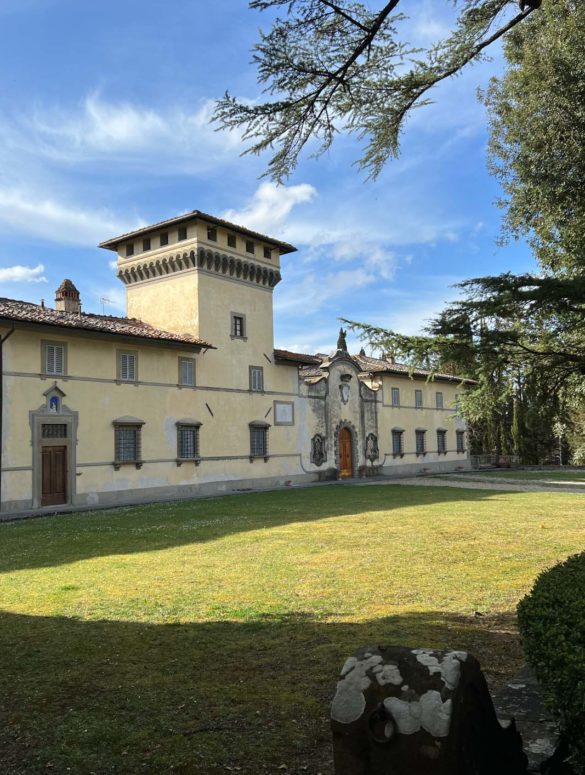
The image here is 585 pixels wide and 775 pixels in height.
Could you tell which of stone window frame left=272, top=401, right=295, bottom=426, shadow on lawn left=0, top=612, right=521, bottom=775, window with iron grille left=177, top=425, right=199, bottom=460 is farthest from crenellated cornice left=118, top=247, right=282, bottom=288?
shadow on lawn left=0, top=612, right=521, bottom=775

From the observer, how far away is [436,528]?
13953 mm

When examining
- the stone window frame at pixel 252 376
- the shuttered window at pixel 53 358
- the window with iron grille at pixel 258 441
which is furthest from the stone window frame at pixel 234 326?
the shuttered window at pixel 53 358

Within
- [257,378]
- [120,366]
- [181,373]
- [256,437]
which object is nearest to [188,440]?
[181,373]

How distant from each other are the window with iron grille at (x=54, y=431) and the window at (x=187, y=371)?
593 centimetres

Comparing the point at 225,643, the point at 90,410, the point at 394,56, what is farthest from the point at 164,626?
the point at 90,410

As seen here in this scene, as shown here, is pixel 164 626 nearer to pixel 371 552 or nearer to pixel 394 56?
pixel 371 552

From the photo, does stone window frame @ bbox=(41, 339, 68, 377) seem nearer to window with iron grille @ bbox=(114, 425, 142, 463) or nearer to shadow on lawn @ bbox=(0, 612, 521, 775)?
window with iron grille @ bbox=(114, 425, 142, 463)

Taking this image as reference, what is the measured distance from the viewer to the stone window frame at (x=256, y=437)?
3028 cm

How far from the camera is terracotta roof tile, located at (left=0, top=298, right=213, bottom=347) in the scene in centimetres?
2080

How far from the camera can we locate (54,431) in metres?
22.2

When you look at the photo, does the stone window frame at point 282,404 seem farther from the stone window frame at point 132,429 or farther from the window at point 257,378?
the stone window frame at point 132,429

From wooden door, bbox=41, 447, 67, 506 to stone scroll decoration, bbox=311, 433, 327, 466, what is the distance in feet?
49.0

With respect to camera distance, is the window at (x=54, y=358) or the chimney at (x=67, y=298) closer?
the window at (x=54, y=358)

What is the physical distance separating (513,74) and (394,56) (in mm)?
11225
